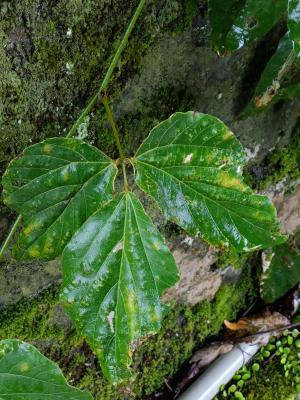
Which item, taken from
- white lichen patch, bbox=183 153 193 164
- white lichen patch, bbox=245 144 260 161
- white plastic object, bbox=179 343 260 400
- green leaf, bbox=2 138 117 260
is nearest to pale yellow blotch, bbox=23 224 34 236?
green leaf, bbox=2 138 117 260

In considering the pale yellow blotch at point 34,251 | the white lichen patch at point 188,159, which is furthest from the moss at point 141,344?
the white lichen patch at point 188,159

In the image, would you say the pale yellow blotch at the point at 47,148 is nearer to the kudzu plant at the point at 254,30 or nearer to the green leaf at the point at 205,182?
the green leaf at the point at 205,182

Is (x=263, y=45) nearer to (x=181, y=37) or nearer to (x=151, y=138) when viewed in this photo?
(x=181, y=37)

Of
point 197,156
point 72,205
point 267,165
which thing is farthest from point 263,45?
point 72,205

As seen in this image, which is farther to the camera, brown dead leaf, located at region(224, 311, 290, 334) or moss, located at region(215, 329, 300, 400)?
brown dead leaf, located at region(224, 311, 290, 334)

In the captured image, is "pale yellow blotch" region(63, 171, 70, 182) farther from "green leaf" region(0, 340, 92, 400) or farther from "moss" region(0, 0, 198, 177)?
"green leaf" region(0, 340, 92, 400)

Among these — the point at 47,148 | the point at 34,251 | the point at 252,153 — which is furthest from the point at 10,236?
the point at 252,153

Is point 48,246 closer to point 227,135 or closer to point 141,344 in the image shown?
point 227,135
